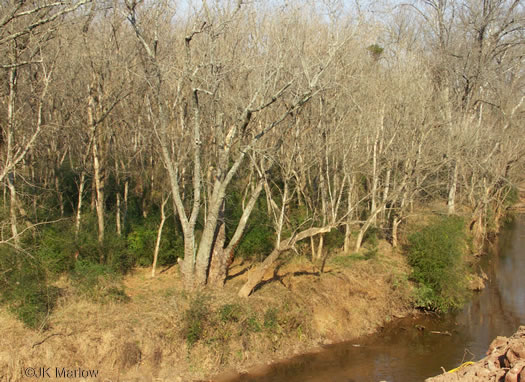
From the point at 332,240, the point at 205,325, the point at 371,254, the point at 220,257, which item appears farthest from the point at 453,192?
the point at 205,325

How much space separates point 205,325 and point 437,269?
25.4 feet

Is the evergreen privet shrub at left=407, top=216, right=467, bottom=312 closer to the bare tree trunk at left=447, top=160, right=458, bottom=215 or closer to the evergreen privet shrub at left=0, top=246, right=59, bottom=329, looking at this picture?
the bare tree trunk at left=447, top=160, right=458, bottom=215

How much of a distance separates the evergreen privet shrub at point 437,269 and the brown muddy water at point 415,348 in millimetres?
557

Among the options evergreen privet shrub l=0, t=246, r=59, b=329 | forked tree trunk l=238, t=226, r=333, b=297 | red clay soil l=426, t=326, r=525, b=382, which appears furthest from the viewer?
forked tree trunk l=238, t=226, r=333, b=297

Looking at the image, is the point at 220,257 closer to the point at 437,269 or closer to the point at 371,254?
the point at 371,254

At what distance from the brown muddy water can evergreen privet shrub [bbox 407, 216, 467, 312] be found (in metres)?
0.56

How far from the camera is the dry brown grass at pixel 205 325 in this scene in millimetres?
10820

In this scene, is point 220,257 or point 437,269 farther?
point 437,269

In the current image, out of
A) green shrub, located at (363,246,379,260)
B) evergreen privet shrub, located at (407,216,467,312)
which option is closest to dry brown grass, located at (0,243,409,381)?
evergreen privet shrub, located at (407,216,467,312)

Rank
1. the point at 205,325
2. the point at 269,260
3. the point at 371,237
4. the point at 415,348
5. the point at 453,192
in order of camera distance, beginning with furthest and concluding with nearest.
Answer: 1. the point at 453,192
2. the point at 371,237
3. the point at 415,348
4. the point at 269,260
5. the point at 205,325

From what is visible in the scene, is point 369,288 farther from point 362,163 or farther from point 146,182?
point 146,182

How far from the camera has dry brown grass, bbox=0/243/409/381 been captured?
1082 cm

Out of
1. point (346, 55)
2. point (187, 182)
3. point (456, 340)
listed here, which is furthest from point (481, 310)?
point (187, 182)

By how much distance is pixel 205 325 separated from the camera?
1196 cm
